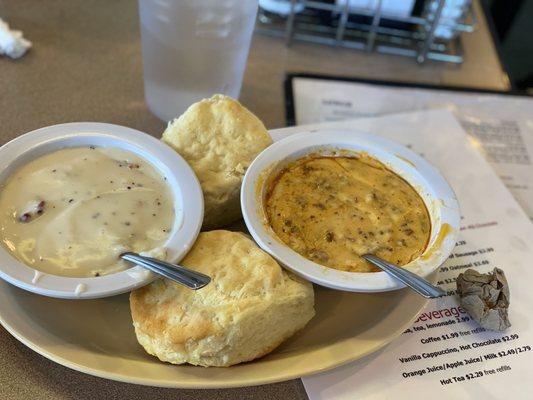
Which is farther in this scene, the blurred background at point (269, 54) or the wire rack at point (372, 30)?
the wire rack at point (372, 30)

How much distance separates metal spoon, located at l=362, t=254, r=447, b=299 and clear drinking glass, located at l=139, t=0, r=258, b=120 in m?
0.53

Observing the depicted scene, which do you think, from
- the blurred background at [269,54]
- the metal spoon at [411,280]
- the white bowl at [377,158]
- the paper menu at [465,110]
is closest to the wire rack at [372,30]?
the blurred background at [269,54]

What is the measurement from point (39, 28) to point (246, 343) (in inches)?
41.1

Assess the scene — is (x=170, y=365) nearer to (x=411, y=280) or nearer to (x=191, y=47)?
(x=411, y=280)

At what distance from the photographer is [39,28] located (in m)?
1.31

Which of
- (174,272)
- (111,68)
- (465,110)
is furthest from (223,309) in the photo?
(465,110)

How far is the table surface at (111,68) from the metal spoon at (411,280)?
1.77 feet

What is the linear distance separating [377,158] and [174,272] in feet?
1.38

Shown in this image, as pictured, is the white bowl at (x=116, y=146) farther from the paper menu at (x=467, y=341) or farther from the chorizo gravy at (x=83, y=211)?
the paper menu at (x=467, y=341)

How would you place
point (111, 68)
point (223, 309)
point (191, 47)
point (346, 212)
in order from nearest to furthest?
point (223, 309) < point (346, 212) < point (191, 47) < point (111, 68)

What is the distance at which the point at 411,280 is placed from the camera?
0.69 m

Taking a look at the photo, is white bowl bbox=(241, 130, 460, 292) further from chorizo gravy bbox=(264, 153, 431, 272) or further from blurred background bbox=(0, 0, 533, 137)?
blurred background bbox=(0, 0, 533, 137)

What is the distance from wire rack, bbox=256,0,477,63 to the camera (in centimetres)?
139

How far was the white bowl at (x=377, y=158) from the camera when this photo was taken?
70 centimetres
